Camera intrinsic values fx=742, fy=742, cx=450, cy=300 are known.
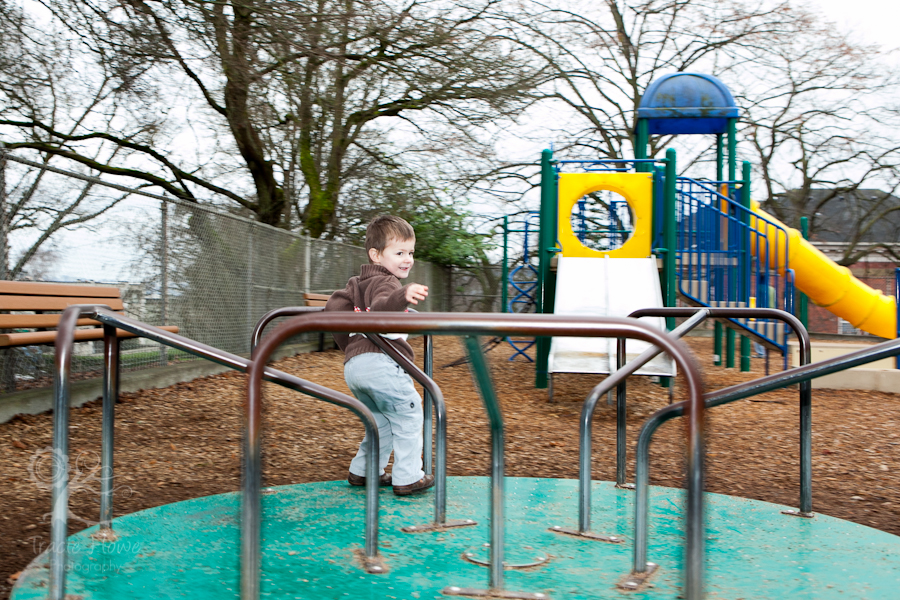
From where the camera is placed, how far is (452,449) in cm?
466

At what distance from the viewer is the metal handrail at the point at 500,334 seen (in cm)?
140

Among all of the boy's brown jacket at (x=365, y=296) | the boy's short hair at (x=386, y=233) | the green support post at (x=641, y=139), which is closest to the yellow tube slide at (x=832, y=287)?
the green support post at (x=641, y=139)

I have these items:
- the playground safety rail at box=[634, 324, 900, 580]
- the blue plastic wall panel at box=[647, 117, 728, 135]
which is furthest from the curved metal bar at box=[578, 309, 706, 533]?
the blue plastic wall panel at box=[647, 117, 728, 135]

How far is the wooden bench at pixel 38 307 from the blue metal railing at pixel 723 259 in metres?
6.38

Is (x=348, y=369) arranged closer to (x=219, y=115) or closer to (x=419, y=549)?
(x=419, y=549)

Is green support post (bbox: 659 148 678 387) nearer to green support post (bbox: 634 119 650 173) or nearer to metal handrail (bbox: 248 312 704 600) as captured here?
green support post (bbox: 634 119 650 173)

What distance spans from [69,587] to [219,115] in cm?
1023

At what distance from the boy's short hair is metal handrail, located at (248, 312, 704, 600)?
1528 millimetres

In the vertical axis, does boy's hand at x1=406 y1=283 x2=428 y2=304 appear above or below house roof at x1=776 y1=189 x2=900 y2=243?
below

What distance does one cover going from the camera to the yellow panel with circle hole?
28.2ft

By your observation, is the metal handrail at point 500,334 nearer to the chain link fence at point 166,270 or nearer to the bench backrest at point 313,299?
the chain link fence at point 166,270

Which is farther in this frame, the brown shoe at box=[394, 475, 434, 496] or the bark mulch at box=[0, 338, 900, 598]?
the bark mulch at box=[0, 338, 900, 598]

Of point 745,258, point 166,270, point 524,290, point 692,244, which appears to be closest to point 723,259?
point 745,258

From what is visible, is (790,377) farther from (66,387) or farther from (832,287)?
(832,287)
